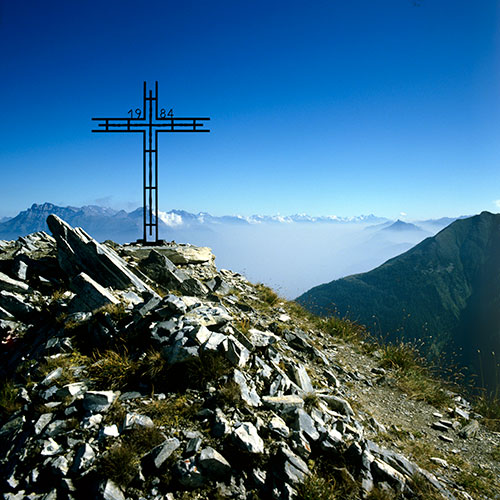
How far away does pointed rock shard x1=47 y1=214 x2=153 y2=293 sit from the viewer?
377 inches

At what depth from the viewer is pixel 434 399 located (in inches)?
330

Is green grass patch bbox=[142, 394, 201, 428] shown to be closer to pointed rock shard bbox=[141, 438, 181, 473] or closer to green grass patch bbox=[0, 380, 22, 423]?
pointed rock shard bbox=[141, 438, 181, 473]

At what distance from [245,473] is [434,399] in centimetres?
688

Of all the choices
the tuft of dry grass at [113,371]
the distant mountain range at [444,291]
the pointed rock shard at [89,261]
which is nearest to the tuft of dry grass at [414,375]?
the tuft of dry grass at [113,371]

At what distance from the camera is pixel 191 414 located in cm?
486

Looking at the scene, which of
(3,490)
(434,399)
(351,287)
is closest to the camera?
(3,490)

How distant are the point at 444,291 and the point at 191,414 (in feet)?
475

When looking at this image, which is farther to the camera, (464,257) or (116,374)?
(464,257)

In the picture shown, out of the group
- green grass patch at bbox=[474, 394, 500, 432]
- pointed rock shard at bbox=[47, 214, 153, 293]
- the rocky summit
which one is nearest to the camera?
the rocky summit

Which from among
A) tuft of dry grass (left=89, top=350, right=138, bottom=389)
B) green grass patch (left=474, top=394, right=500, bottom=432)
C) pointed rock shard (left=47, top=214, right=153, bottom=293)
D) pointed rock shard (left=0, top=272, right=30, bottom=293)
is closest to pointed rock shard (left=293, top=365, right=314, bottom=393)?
tuft of dry grass (left=89, top=350, right=138, bottom=389)

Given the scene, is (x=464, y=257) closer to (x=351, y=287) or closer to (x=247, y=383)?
(x=351, y=287)

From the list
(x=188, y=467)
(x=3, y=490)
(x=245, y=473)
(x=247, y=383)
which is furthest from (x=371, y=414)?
(x=3, y=490)

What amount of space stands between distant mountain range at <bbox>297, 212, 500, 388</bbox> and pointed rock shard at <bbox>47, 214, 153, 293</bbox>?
89.5 m

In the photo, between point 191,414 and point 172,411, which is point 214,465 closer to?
point 191,414
